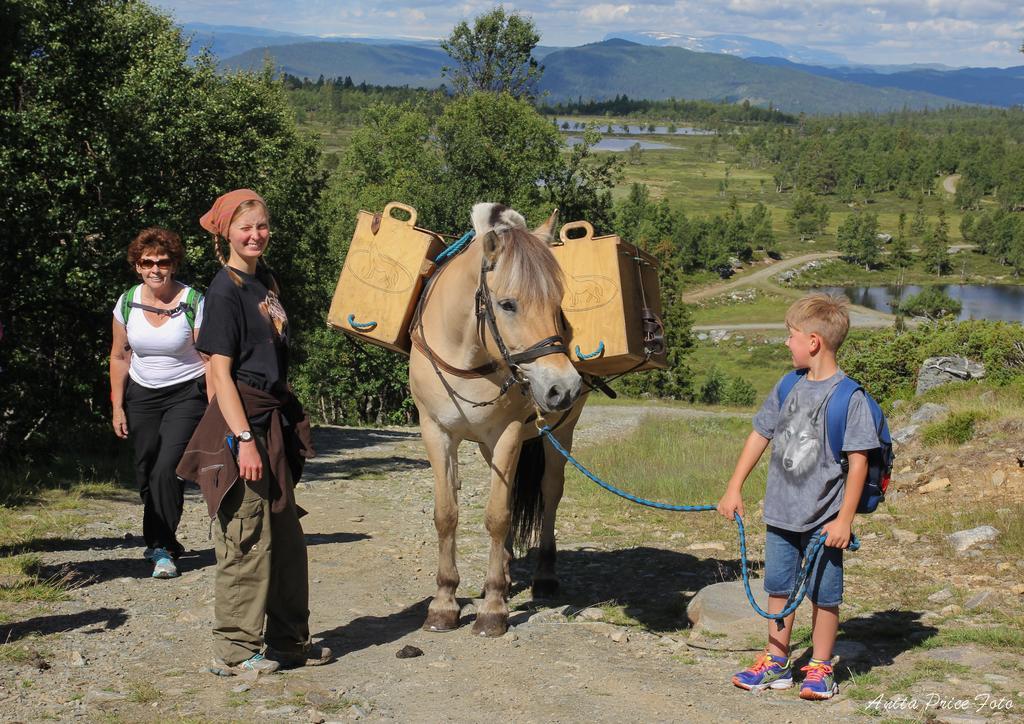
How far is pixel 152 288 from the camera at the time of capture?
22.0 feet

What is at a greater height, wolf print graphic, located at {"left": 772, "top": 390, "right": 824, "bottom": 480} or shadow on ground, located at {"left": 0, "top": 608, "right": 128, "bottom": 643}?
wolf print graphic, located at {"left": 772, "top": 390, "right": 824, "bottom": 480}

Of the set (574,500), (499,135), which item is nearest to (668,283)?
(499,135)

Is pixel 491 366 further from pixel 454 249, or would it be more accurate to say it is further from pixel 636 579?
pixel 636 579

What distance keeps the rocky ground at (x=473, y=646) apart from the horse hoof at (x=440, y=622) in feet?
0.24

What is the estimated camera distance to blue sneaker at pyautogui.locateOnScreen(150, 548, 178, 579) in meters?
7.08

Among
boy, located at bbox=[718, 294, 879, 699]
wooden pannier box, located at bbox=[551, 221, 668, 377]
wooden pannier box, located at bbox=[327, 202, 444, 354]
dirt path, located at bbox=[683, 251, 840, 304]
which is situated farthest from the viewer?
dirt path, located at bbox=[683, 251, 840, 304]

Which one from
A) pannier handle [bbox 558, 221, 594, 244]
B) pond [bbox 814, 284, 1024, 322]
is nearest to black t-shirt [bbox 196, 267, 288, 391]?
pannier handle [bbox 558, 221, 594, 244]

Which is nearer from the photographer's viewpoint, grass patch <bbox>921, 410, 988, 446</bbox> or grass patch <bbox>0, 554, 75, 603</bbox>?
grass patch <bbox>0, 554, 75, 603</bbox>

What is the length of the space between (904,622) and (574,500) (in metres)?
5.32

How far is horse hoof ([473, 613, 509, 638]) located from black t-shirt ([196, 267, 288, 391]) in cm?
208

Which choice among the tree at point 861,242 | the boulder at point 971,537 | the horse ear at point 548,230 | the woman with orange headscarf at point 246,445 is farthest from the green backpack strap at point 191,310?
the tree at point 861,242

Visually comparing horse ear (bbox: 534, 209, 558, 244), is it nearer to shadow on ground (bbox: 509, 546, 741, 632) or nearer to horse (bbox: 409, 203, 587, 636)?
horse (bbox: 409, 203, 587, 636)

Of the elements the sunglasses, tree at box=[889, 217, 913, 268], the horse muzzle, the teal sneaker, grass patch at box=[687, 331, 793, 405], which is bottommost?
grass patch at box=[687, 331, 793, 405]

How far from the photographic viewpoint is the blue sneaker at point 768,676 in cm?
500
